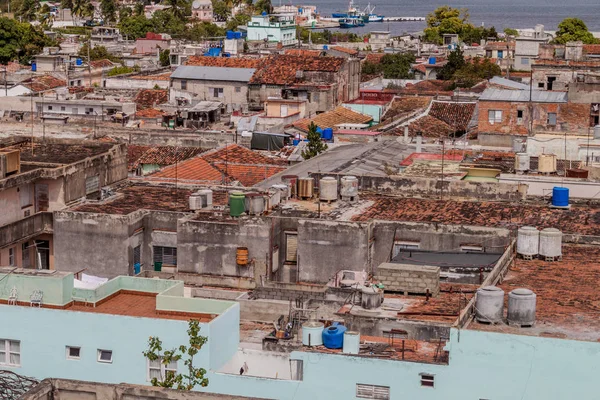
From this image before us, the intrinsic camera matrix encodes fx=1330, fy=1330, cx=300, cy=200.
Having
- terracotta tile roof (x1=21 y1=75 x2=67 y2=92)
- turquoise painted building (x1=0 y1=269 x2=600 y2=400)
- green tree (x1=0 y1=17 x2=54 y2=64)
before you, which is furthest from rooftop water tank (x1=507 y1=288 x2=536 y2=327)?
green tree (x1=0 y1=17 x2=54 y2=64)

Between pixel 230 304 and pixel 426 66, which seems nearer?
pixel 230 304

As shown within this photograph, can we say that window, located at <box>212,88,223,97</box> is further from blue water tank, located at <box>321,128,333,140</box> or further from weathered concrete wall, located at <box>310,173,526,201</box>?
weathered concrete wall, located at <box>310,173,526,201</box>

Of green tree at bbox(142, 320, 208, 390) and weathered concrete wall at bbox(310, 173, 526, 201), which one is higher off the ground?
weathered concrete wall at bbox(310, 173, 526, 201)

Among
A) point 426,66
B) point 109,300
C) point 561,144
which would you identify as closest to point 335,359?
point 109,300

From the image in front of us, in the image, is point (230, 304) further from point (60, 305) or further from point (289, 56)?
point (289, 56)

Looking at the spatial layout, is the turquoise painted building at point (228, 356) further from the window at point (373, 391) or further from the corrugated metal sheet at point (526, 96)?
the corrugated metal sheet at point (526, 96)

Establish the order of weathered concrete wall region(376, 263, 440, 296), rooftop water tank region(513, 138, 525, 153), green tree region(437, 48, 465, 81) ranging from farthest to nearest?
green tree region(437, 48, 465, 81), rooftop water tank region(513, 138, 525, 153), weathered concrete wall region(376, 263, 440, 296)
